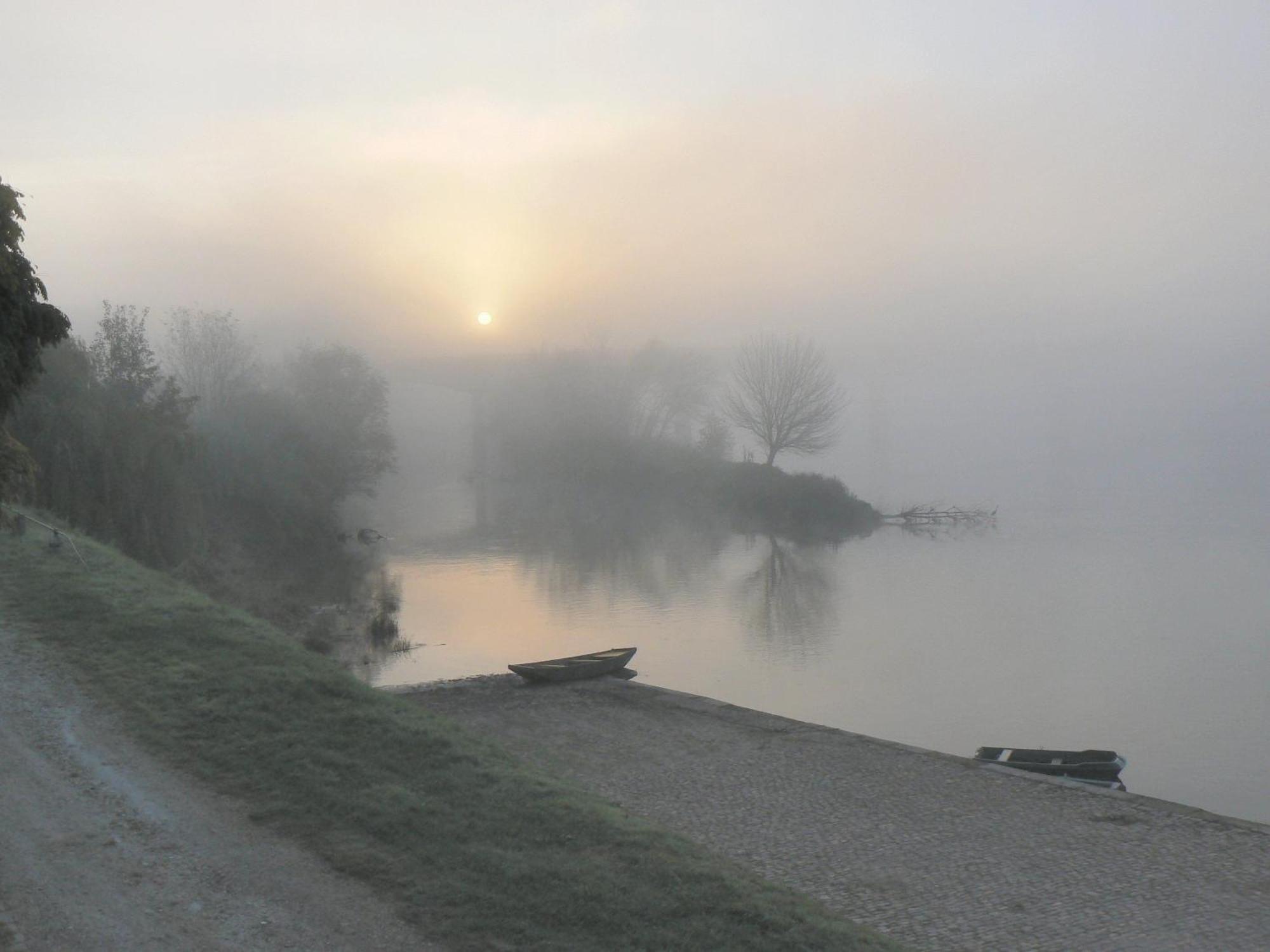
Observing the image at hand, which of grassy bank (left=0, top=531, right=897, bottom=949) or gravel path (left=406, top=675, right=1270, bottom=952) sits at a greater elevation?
grassy bank (left=0, top=531, right=897, bottom=949)

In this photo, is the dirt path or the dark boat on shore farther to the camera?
the dark boat on shore

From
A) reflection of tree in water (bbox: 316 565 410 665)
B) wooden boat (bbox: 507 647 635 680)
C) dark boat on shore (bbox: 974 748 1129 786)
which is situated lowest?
reflection of tree in water (bbox: 316 565 410 665)

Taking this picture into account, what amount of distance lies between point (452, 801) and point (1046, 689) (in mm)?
15720

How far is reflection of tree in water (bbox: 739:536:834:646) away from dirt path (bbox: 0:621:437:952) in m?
18.1

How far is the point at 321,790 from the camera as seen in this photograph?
292 inches

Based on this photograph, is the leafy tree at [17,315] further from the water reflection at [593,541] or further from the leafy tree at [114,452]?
the water reflection at [593,541]

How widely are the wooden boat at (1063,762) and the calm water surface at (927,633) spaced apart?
1379 millimetres

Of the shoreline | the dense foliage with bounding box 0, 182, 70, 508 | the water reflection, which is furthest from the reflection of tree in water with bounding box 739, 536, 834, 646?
the dense foliage with bounding box 0, 182, 70, 508

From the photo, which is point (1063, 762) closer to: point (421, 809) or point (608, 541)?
point (421, 809)

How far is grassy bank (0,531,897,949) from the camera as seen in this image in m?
5.86

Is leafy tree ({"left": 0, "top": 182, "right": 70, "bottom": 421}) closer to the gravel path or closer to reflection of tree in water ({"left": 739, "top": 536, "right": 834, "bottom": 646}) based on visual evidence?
the gravel path

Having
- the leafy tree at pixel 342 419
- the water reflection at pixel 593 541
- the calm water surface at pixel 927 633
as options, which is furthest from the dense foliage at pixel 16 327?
the leafy tree at pixel 342 419

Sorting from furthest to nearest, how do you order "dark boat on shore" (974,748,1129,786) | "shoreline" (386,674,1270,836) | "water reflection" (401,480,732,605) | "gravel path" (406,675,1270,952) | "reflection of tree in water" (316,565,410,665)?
"water reflection" (401,480,732,605) < "reflection of tree in water" (316,565,410,665) < "dark boat on shore" (974,748,1129,786) < "shoreline" (386,674,1270,836) < "gravel path" (406,675,1270,952)

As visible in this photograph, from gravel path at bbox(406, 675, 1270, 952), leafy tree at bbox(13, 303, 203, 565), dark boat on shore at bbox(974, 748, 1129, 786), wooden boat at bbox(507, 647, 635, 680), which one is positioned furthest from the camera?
leafy tree at bbox(13, 303, 203, 565)
